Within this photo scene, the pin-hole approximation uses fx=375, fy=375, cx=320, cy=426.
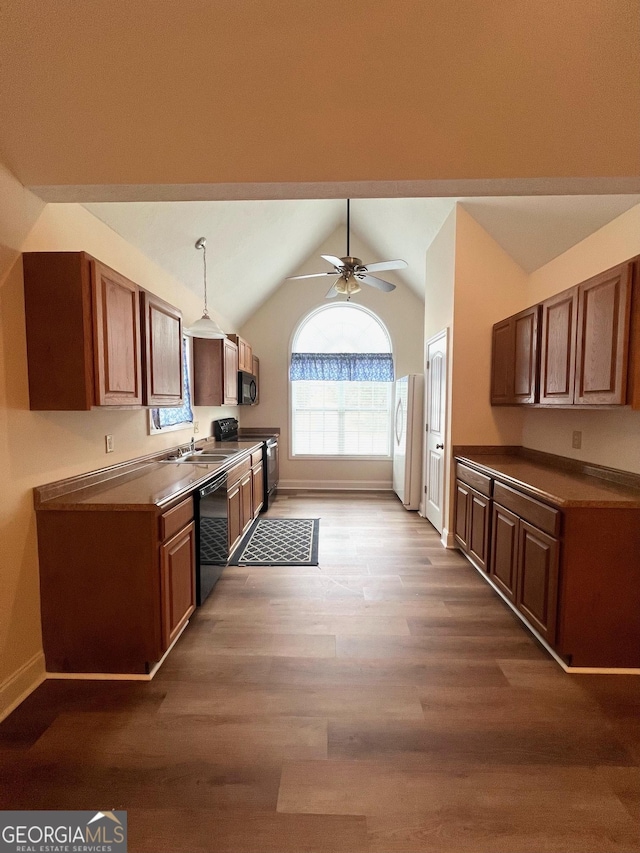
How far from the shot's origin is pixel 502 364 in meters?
3.41

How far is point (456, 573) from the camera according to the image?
3.20 m

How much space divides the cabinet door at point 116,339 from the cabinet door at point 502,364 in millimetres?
2948

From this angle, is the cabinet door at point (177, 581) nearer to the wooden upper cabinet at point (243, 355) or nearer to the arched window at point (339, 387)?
the wooden upper cabinet at point (243, 355)

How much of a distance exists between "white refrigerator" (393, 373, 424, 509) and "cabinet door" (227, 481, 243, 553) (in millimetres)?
2382

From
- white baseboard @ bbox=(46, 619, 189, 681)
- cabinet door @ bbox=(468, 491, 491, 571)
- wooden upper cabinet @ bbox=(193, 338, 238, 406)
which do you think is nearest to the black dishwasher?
white baseboard @ bbox=(46, 619, 189, 681)

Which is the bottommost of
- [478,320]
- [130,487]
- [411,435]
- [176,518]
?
[176,518]

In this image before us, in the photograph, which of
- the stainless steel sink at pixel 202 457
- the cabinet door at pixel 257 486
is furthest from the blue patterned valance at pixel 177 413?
the cabinet door at pixel 257 486

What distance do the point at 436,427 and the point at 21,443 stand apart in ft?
12.0

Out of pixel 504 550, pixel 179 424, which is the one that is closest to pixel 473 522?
pixel 504 550

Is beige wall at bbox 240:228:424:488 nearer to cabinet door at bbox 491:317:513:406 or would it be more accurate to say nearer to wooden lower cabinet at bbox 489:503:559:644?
cabinet door at bbox 491:317:513:406

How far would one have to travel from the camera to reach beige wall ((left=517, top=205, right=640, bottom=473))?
2336 mm

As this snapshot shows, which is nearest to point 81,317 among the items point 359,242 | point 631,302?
point 631,302

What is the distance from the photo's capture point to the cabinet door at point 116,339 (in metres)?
1.92

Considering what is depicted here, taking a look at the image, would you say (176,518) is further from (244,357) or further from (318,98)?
(244,357)
